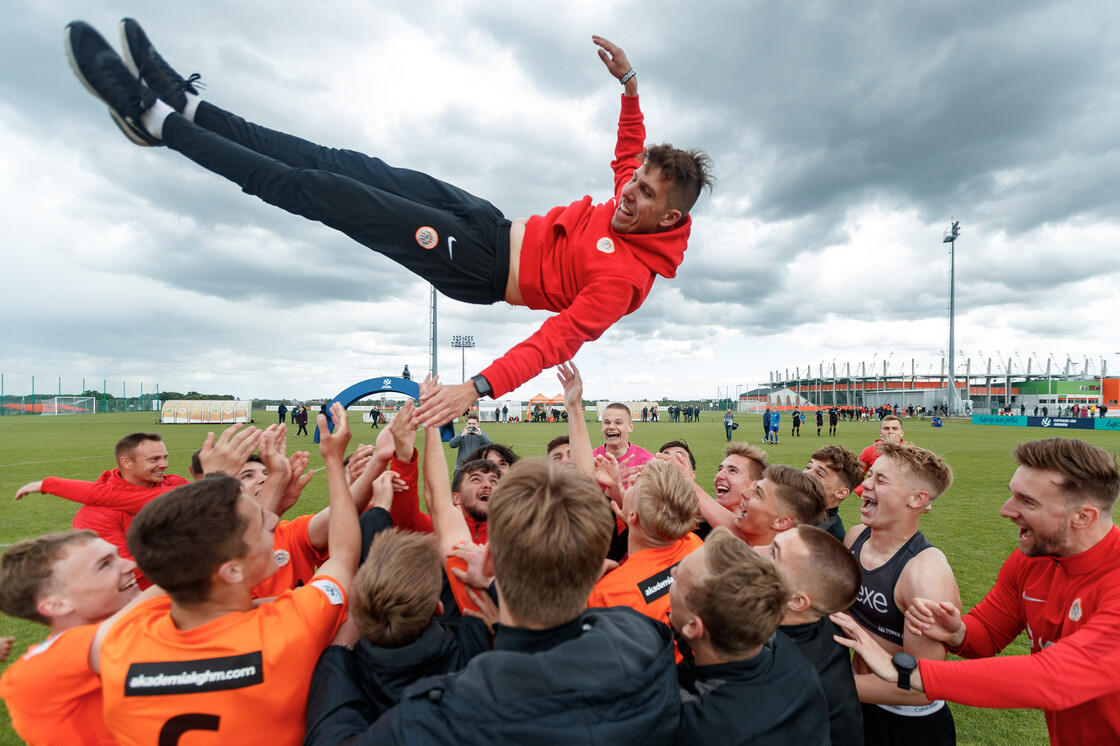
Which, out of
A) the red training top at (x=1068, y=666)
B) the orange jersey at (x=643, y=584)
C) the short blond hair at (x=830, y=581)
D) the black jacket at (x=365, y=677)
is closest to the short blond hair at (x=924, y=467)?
the red training top at (x=1068, y=666)

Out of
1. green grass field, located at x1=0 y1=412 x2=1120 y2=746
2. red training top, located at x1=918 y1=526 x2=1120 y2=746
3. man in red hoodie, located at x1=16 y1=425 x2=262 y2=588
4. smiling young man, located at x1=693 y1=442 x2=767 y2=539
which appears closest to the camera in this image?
red training top, located at x1=918 y1=526 x2=1120 y2=746

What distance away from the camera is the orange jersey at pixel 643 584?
7.50ft

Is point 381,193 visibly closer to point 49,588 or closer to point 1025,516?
point 49,588

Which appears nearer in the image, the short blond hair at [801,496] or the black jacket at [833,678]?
the black jacket at [833,678]

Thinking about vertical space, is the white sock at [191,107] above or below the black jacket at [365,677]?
above

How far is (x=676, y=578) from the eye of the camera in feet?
6.25

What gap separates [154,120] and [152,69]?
34 centimetres

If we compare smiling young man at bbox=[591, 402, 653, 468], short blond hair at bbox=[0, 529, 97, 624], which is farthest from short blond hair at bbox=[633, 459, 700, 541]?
smiling young man at bbox=[591, 402, 653, 468]

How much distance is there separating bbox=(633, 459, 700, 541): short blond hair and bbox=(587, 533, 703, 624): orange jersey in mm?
90

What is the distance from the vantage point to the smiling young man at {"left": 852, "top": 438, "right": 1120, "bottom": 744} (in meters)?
1.91

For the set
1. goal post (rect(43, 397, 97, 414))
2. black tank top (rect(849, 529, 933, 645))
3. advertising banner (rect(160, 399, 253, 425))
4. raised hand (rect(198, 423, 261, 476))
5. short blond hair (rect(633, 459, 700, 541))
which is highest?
raised hand (rect(198, 423, 261, 476))

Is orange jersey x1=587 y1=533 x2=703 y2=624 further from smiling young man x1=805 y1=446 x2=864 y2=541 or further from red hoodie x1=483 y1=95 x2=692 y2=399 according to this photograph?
smiling young man x1=805 y1=446 x2=864 y2=541

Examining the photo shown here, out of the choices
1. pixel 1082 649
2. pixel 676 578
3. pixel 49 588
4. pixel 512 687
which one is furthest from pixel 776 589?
pixel 49 588

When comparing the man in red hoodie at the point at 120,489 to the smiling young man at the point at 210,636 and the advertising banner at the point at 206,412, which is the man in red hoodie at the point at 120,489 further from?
the advertising banner at the point at 206,412
